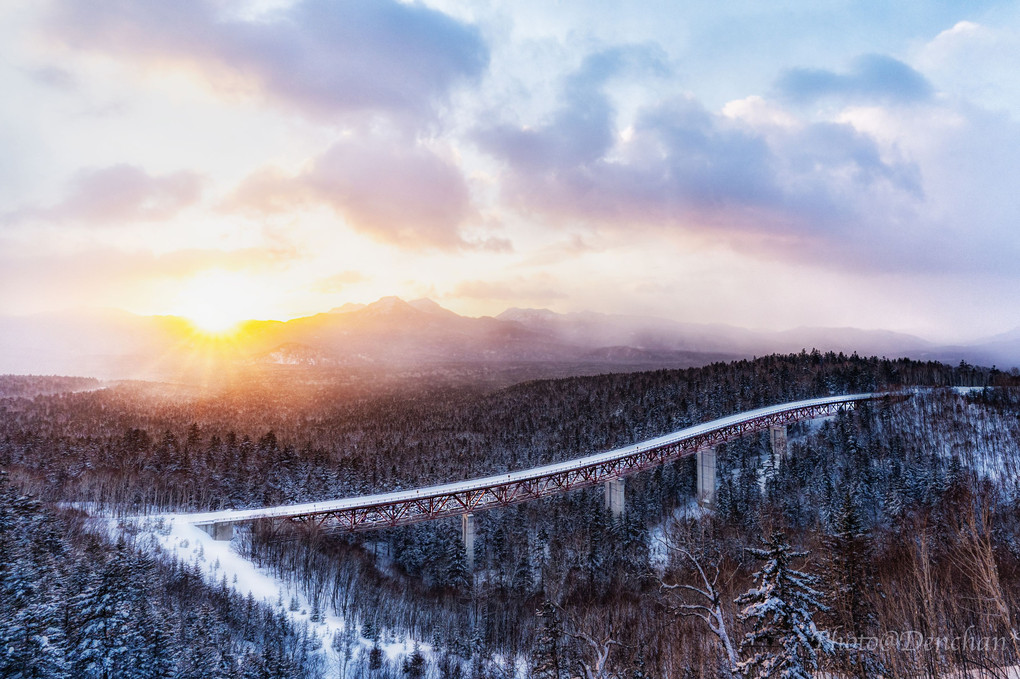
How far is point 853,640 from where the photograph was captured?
18.4 meters

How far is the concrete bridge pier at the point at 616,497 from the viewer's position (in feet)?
242

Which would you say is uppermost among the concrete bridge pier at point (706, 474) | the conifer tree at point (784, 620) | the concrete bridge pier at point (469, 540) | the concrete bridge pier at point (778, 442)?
the conifer tree at point (784, 620)

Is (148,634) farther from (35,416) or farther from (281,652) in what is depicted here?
(35,416)

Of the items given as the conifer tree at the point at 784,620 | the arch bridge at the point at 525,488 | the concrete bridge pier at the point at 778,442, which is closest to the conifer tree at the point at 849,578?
the conifer tree at the point at 784,620

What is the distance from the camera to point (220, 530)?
4934 cm

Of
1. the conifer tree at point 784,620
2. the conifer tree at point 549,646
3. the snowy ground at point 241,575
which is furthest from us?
the snowy ground at point 241,575

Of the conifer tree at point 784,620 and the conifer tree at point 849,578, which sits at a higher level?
the conifer tree at point 784,620

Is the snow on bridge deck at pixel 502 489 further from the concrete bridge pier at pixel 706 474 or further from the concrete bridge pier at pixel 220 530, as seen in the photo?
the concrete bridge pier at pixel 706 474

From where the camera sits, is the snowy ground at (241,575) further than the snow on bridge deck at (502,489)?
No

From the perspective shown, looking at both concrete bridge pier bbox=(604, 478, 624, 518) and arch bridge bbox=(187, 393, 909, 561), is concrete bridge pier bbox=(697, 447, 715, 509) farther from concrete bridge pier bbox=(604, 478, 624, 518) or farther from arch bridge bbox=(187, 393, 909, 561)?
concrete bridge pier bbox=(604, 478, 624, 518)

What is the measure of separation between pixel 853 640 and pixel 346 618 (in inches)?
1632

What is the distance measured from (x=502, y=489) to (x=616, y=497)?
20.2 m

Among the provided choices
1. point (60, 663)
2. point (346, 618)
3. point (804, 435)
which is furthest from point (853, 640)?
point (804, 435)

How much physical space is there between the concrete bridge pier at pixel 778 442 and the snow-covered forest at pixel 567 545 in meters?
2.87
